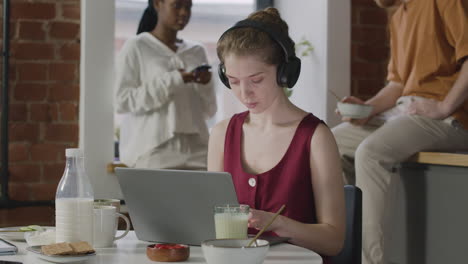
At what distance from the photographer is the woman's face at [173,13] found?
3.29 m

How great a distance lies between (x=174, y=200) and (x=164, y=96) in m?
1.86

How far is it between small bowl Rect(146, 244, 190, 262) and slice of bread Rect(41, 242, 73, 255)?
148mm

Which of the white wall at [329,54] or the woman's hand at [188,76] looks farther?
the white wall at [329,54]

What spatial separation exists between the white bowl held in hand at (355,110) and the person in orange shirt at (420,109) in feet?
0.32

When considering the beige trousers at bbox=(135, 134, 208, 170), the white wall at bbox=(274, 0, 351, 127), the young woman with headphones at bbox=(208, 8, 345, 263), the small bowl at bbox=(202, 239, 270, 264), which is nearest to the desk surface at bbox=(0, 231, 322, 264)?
the small bowl at bbox=(202, 239, 270, 264)

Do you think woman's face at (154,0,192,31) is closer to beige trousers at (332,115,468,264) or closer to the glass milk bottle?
beige trousers at (332,115,468,264)

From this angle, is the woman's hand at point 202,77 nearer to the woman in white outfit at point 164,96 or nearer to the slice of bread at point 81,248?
the woman in white outfit at point 164,96

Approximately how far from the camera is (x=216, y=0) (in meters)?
3.79

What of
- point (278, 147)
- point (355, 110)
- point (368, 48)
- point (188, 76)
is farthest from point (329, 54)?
point (278, 147)

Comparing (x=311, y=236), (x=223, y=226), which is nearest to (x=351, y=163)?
(x=311, y=236)

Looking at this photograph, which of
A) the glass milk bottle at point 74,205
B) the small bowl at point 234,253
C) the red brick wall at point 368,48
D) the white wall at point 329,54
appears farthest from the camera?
the red brick wall at point 368,48

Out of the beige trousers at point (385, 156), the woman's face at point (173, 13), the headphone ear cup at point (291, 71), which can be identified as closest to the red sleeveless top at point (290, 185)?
the headphone ear cup at point (291, 71)

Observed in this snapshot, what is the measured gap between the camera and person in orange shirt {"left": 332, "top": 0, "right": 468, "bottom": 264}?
2645 millimetres

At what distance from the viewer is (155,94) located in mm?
3178
